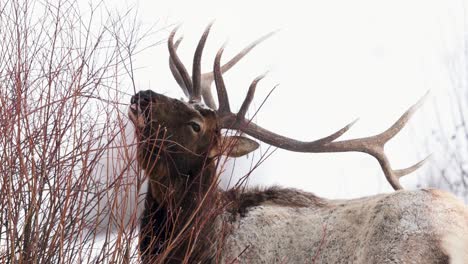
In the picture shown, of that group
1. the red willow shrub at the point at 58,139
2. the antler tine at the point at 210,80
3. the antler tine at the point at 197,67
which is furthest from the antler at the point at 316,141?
the red willow shrub at the point at 58,139

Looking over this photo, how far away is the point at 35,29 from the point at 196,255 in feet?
4.76

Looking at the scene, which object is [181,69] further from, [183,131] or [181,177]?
[181,177]

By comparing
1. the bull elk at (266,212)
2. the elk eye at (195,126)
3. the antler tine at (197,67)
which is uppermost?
the antler tine at (197,67)

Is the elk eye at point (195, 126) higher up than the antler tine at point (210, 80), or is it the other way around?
the antler tine at point (210, 80)

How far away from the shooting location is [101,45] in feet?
9.46

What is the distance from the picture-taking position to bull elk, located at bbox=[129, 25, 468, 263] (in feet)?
10.8

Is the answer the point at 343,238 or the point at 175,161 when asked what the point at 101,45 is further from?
the point at 343,238

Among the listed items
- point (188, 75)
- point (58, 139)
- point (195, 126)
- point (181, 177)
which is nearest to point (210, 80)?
point (188, 75)

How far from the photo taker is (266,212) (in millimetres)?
3836

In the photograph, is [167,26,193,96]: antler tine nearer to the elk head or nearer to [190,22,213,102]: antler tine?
the elk head

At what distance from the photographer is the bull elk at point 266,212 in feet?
10.8

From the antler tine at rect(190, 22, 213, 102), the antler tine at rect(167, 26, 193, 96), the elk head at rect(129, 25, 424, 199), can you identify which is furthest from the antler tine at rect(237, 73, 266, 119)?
the antler tine at rect(167, 26, 193, 96)

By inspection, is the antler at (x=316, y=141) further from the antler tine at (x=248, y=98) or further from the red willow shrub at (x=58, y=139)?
the red willow shrub at (x=58, y=139)

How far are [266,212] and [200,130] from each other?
0.58 metres
